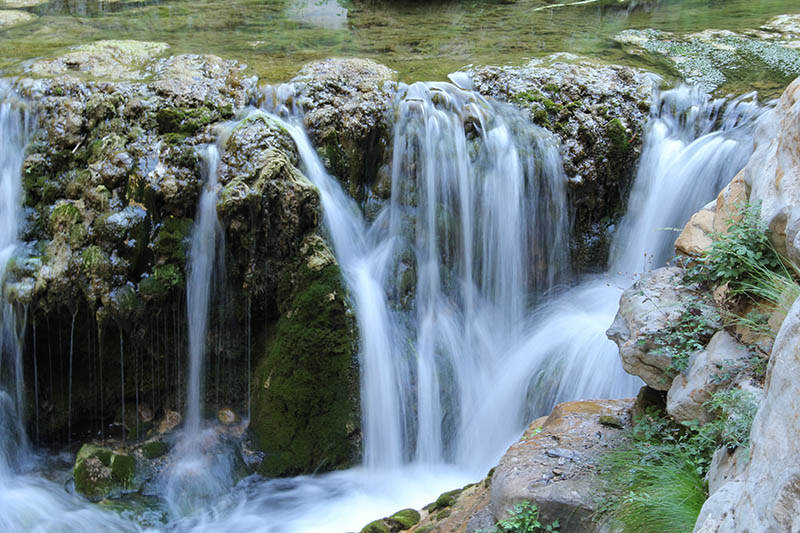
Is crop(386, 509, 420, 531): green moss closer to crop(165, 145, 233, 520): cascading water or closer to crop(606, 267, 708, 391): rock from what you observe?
crop(165, 145, 233, 520): cascading water

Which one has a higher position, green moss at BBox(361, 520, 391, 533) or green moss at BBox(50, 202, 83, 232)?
green moss at BBox(50, 202, 83, 232)

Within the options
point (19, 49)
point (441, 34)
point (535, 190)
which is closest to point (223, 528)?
point (535, 190)

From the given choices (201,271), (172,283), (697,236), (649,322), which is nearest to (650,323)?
(649,322)

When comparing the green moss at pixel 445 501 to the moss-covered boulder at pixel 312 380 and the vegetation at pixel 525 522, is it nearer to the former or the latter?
the vegetation at pixel 525 522

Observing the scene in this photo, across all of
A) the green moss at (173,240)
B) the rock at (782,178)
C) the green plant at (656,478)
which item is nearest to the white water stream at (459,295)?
the green moss at (173,240)

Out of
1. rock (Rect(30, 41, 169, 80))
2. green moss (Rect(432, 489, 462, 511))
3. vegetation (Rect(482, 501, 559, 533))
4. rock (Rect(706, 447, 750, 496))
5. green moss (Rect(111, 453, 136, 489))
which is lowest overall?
green moss (Rect(111, 453, 136, 489))

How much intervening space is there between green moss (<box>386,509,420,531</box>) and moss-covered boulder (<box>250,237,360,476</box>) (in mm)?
1145

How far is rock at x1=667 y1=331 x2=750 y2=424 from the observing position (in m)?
3.04

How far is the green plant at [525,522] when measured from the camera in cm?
325

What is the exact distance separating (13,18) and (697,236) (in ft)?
31.1

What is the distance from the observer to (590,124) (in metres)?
6.63

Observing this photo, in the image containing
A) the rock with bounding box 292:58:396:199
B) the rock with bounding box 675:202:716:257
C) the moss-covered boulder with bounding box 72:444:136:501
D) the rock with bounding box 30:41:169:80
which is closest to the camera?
the rock with bounding box 675:202:716:257

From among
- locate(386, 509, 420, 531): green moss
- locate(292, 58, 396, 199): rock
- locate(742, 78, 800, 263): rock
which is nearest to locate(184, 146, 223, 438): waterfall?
locate(292, 58, 396, 199): rock

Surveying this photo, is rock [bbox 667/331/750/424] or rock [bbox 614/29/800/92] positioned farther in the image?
rock [bbox 614/29/800/92]
